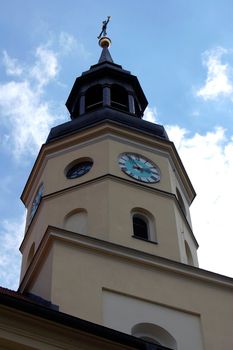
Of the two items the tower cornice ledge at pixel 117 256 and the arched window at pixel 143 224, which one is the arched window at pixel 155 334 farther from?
the arched window at pixel 143 224

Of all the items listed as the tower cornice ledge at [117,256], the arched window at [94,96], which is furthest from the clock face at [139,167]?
the arched window at [94,96]

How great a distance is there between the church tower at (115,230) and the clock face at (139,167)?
0.03 meters

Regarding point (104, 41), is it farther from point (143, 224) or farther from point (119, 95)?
point (143, 224)

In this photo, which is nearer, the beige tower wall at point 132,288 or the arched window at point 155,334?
the beige tower wall at point 132,288

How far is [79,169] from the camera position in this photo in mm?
22516

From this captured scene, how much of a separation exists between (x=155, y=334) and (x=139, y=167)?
6307 millimetres

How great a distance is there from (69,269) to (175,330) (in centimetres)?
278

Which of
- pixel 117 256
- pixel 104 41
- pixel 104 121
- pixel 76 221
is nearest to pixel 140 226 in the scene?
pixel 76 221

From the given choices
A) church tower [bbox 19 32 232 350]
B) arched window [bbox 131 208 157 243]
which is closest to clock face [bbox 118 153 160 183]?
church tower [bbox 19 32 232 350]

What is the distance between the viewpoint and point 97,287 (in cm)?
1750

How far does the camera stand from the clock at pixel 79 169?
2215 centimetres

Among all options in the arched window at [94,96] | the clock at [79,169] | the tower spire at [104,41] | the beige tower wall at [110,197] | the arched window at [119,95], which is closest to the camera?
the beige tower wall at [110,197]

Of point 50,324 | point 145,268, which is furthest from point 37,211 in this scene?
point 50,324

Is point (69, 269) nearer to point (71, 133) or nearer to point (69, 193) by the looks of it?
point (69, 193)
